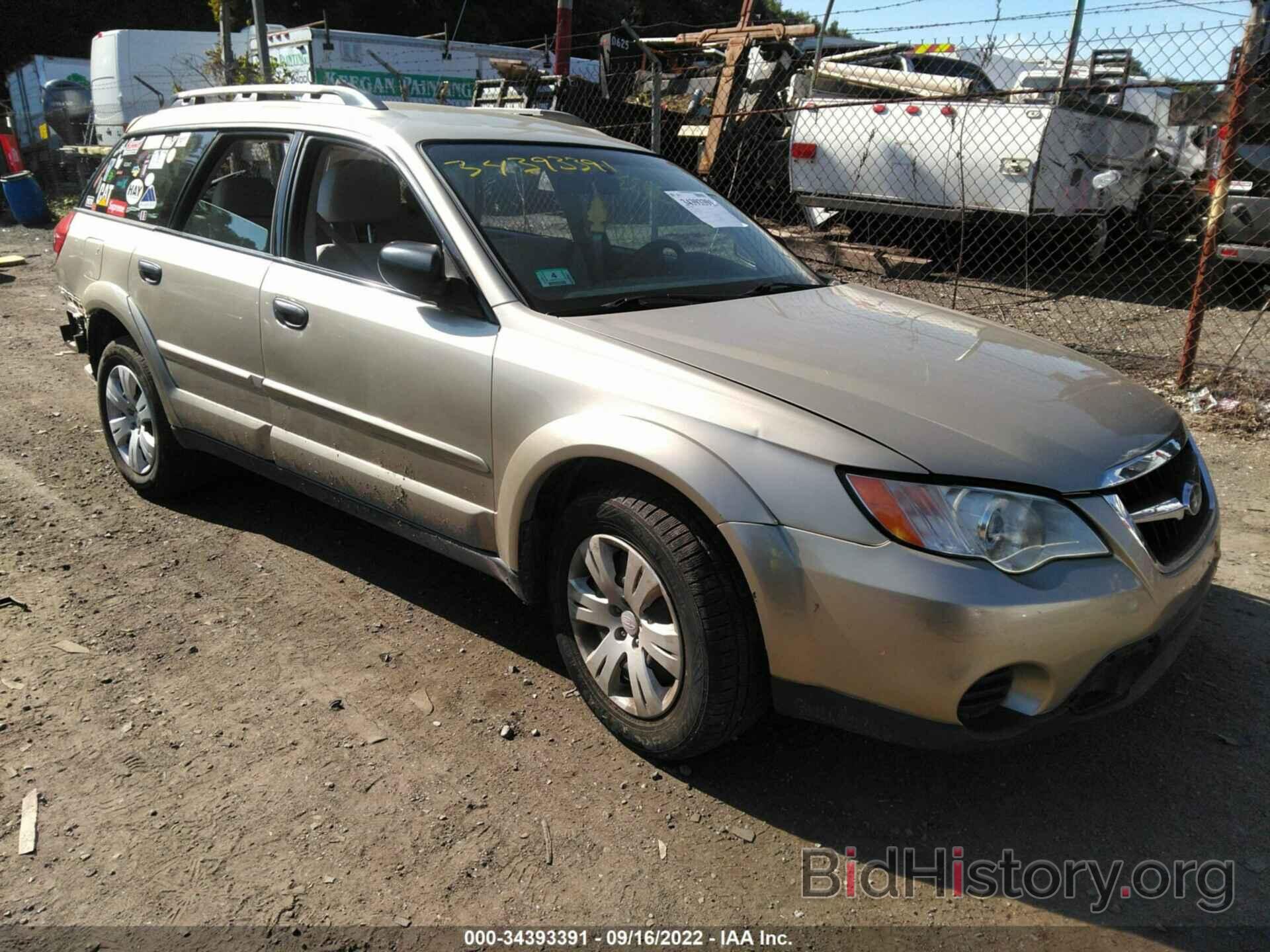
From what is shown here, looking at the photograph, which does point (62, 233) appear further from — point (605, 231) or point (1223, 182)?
point (1223, 182)

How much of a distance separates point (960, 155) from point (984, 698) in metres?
6.92

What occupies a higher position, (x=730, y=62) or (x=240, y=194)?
(x=730, y=62)

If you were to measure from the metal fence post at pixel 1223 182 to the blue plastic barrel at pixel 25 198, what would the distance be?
55.3ft

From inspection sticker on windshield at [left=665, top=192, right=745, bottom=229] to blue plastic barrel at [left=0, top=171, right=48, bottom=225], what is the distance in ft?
52.8

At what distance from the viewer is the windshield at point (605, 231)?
3.25 meters

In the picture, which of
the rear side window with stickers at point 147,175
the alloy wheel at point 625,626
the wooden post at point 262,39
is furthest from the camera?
the wooden post at point 262,39

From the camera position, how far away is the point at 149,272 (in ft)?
13.9

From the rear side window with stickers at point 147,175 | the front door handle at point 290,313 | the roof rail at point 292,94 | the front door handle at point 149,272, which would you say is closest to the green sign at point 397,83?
the roof rail at point 292,94

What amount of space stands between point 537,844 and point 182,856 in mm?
871

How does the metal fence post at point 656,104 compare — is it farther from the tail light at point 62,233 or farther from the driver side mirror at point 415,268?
the driver side mirror at point 415,268

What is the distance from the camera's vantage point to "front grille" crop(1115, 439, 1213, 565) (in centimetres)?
253

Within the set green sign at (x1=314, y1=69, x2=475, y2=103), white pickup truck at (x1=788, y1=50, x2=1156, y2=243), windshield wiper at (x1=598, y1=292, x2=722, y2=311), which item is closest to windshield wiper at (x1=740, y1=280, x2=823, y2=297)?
windshield wiper at (x1=598, y1=292, x2=722, y2=311)

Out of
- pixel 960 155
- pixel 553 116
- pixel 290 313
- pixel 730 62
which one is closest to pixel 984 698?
pixel 290 313

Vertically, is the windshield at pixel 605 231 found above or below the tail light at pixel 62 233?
above
